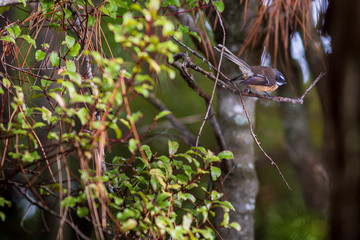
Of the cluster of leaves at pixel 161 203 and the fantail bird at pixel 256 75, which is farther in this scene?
the fantail bird at pixel 256 75

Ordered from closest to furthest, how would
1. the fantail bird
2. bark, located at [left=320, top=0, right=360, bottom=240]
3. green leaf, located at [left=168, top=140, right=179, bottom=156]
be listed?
1. bark, located at [left=320, top=0, right=360, bottom=240]
2. green leaf, located at [left=168, top=140, right=179, bottom=156]
3. the fantail bird

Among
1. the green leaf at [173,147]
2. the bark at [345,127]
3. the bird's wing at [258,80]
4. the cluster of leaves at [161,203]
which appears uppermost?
the bark at [345,127]

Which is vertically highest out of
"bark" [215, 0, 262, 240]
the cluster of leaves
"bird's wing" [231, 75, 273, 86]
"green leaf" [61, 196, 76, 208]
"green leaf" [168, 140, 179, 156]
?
"green leaf" [61, 196, 76, 208]

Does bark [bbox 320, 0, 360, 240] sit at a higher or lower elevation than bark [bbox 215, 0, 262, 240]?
higher

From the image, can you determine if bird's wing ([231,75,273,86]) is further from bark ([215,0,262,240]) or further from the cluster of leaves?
the cluster of leaves

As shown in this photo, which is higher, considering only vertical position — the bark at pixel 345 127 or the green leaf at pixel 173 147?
the bark at pixel 345 127

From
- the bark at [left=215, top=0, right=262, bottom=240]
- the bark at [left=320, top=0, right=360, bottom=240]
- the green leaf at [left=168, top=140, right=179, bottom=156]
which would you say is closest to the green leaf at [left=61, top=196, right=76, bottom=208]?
the green leaf at [left=168, top=140, right=179, bottom=156]

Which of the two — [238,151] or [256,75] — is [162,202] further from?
[256,75]

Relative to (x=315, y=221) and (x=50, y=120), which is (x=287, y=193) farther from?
(x=50, y=120)

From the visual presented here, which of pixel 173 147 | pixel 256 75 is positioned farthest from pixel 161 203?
pixel 256 75

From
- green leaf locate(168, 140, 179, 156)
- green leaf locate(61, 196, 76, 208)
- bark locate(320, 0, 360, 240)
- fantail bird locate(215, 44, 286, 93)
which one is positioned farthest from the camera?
fantail bird locate(215, 44, 286, 93)

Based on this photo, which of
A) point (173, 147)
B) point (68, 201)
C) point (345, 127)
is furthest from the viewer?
point (173, 147)

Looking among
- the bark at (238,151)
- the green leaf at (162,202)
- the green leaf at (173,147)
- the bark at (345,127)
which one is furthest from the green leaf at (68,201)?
the bark at (238,151)

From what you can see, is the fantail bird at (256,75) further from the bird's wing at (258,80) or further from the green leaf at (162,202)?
the green leaf at (162,202)
